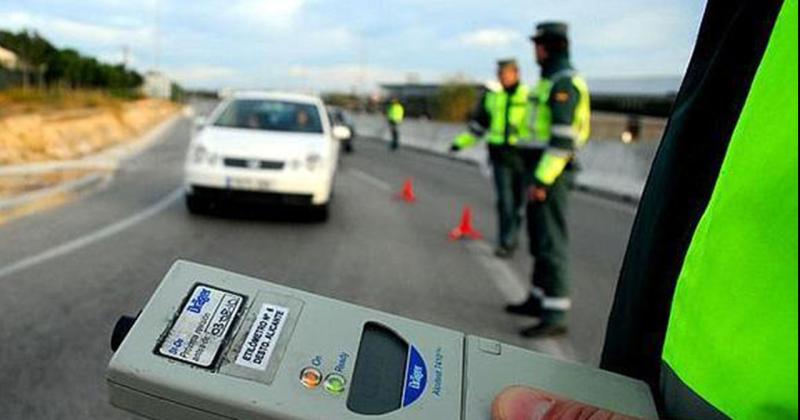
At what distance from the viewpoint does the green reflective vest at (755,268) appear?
0.81m

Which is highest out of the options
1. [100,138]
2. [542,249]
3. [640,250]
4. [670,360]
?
[640,250]

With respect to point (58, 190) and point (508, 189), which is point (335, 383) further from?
point (58, 190)

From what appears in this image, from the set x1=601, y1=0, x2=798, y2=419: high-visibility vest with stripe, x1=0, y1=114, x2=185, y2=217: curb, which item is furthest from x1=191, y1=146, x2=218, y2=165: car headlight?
x1=601, y1=0, x2=798, y2=419: high-visibility vest with stripe

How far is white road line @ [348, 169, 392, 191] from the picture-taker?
46.7 ft

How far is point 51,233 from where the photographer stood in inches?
282

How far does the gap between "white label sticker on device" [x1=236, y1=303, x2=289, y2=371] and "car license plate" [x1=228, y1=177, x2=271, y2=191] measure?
7215 mm

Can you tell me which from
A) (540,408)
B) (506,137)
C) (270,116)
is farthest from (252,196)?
(540,408)

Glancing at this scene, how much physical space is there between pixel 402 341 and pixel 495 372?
0.20 meters

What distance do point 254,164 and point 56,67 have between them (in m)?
58.6

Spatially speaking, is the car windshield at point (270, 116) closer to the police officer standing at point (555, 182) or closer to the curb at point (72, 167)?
the curb at point (72, 167)

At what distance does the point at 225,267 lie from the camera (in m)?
5.48


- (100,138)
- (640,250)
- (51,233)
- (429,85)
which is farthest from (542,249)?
(429,85)

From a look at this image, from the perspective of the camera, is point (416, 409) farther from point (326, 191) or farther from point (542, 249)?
point (326, 191)

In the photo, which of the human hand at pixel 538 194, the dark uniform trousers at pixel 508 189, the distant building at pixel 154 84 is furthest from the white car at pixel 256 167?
the distant building at pixel 154 84
